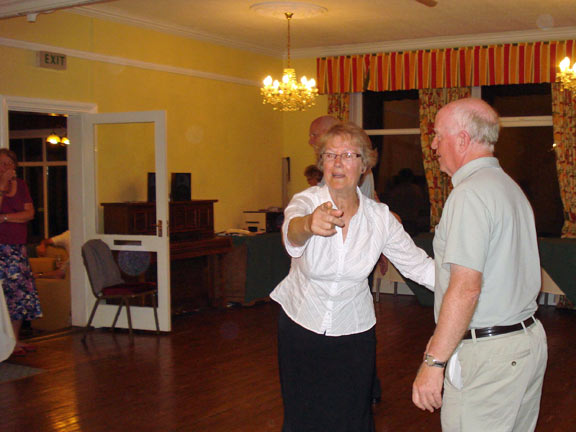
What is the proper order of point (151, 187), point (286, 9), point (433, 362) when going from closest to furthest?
1. point (433, 362)
2. point (151, 187)
3. point (286, 9)

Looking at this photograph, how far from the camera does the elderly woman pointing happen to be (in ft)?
8.77

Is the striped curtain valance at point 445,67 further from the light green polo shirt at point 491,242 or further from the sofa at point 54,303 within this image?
the light green polo shirt at point 491,242

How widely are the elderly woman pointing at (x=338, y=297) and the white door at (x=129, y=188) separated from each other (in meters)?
3.86

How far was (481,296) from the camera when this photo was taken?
2061mm

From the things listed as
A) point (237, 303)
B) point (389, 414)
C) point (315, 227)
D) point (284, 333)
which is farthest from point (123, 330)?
point (315, 227)

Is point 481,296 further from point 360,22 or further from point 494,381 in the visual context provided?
point 360,22

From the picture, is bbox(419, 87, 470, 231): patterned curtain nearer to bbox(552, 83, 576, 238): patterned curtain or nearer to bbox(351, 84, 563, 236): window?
bbox(351, 84, 563, 236): window

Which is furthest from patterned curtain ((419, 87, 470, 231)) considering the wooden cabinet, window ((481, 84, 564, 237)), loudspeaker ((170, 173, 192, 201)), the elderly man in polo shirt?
the elderly man in polo shirt

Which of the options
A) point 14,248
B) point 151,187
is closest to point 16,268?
point 14,248

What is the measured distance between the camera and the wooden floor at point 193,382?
4270 millimetres

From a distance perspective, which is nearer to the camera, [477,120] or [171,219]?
[477,120]

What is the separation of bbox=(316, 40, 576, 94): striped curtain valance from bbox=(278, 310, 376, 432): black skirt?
21.3 feet

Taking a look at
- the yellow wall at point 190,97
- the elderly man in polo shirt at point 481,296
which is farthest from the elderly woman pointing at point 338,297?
the yellow wall at point 190,97

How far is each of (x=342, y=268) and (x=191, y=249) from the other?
5005 mm
